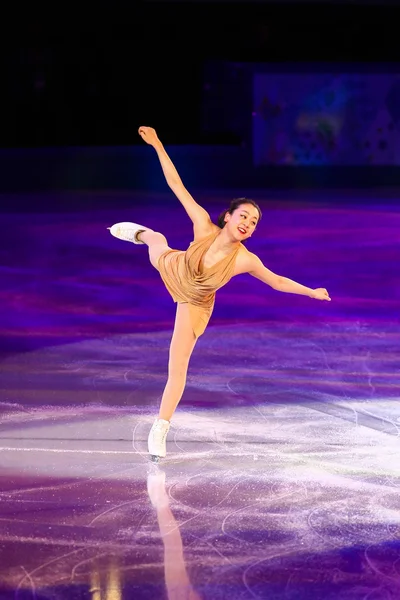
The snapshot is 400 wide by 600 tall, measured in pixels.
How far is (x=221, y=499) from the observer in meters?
3.94

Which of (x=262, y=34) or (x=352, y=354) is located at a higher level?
(x=262, y=34)

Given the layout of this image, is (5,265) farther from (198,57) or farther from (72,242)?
(198,57)

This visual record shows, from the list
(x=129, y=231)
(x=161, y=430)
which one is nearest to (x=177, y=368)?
(x=161, y=430)

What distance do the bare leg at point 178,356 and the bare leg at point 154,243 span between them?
1.05ft

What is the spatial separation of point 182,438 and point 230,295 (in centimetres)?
347

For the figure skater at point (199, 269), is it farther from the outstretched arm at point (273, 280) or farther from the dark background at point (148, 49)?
the dark background at point (148, 49)

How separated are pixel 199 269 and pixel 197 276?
0.11 ft

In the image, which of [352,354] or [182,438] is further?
[352,354]

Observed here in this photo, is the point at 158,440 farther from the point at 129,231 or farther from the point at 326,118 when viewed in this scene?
the point at 326,118

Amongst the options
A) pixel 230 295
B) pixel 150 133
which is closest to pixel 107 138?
pixel 230 295

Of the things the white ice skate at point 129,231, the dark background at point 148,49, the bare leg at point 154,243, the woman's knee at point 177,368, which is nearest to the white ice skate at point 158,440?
the woman's knee at point 177,368

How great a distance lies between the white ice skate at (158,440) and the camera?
4.39 metres

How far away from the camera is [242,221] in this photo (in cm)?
420

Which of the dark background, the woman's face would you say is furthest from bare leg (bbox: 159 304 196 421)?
the dark background
